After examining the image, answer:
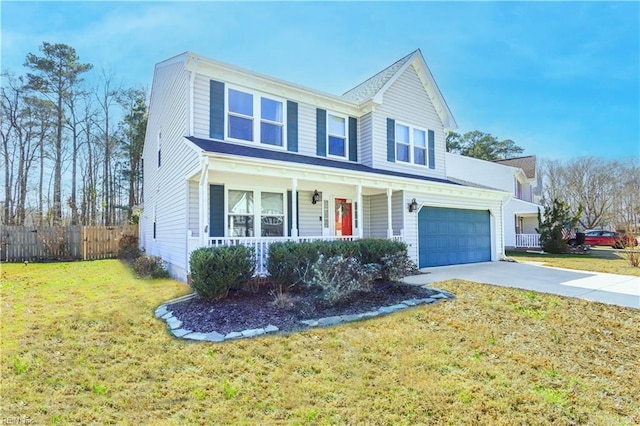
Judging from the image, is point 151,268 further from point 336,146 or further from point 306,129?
point 336,146

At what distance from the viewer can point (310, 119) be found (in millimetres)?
11547

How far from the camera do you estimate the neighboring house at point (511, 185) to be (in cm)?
2327

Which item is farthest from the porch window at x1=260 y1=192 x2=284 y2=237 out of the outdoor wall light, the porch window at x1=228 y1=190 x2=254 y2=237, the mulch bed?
the mulch bed

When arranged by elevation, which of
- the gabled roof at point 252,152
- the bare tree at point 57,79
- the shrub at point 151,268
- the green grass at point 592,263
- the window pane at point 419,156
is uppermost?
the bare tree at point 57,79

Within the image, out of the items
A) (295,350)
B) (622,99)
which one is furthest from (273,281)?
(622,99)

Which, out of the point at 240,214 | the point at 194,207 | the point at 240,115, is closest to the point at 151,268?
the point at 194,207

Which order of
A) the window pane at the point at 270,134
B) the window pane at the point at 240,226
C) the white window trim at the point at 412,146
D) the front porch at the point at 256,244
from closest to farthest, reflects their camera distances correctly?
the front porch at the point at 256,244 → the window pane at the point at 240,226 → the window pane at the point at 270,134 → the white window trim at the point at 412,146

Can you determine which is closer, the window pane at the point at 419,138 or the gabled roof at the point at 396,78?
the gabled roof at the point at 396,78

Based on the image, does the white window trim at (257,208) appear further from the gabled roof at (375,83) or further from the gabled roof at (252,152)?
the gabled roof at (375,83)

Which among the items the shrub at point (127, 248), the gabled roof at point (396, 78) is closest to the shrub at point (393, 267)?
the gabled roof at point (396, 78)

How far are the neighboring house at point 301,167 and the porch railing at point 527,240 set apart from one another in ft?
34.7

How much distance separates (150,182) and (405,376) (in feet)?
50.9

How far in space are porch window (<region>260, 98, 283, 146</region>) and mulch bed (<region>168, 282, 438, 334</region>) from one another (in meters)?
5.16

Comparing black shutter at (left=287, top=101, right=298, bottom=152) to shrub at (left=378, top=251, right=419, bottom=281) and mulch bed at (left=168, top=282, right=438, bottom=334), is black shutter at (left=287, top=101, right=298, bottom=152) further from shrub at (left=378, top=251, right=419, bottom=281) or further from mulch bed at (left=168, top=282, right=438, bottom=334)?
mulch bed at (left=168, top=282, right=438, bottom=334)
